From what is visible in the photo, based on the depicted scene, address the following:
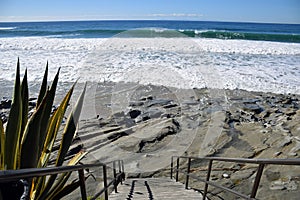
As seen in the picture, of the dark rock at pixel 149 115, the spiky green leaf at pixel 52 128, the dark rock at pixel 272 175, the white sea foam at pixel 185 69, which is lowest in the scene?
the dark rock at pixel 149 115

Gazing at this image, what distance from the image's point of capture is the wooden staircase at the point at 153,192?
145 inches

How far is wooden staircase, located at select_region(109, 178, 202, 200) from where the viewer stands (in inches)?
145

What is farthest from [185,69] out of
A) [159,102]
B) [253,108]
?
[253,108]

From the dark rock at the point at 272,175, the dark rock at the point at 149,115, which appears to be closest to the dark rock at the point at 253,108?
the dark rock at the point at 149,115

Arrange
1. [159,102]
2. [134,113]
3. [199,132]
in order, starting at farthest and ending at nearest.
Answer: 1. [159,102]
2. [134,113]
3. [199,132]

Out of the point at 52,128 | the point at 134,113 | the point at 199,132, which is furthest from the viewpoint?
the point at 134,113

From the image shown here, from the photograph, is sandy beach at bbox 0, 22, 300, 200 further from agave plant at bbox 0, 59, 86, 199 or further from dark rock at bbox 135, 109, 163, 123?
agave plant at bbox 0, 59, 86, 199

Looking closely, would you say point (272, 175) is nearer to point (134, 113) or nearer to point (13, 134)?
point (13, 134)

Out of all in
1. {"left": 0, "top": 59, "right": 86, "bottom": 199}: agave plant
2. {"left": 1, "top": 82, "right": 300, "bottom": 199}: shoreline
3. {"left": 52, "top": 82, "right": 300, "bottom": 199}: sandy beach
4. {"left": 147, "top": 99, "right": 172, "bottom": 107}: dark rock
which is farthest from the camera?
{"left": 147, "top": 99, "right": 172, "bottom": 107}: dark rock

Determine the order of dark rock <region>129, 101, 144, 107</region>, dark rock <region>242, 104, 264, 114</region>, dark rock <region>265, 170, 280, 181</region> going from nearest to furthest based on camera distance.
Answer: dark rock <region>265, 170, 280, 181</region>
dark rock <region>242, 104, 264, 114</region>
dark rock <region>129, 101, 144, 107</region>

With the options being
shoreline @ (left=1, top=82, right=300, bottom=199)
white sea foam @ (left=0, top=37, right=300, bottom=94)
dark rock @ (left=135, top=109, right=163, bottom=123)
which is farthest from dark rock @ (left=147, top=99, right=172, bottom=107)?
white sea foam @ (left=0, top=37, right=300, bottom=94)

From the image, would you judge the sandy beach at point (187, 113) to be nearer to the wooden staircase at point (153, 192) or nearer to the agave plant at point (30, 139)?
the wooden staircase at point (153, 192)

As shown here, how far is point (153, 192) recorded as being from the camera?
3941mm

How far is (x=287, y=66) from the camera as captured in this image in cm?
1742
